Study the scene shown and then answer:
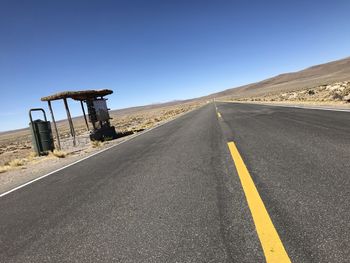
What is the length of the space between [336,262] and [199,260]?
1.06 metres

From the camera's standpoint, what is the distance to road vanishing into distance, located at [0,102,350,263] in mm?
2480

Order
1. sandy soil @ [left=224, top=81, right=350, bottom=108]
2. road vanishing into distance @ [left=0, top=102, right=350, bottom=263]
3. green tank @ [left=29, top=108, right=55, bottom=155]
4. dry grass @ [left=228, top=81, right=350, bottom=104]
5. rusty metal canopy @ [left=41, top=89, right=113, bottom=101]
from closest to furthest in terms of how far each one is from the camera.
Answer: road vanishing into distance @ [left=0, top=102, right=350, bottom=263] < green tank @ [left=29, top=108, right=55, bottom=155] < rusty metal canopy @ [left=41, top=89, right=113, bottom=101] < sandy soil @ [left=224, top=81, right=350, bottom=108] < dry grass @ [left=228, top=81, right=350, bottom=104]

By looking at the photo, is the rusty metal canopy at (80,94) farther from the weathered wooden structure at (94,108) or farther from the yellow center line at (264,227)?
the yellow center line at (264,227)

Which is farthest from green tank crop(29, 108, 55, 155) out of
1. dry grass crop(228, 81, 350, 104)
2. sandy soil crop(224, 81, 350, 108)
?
dry grass crop(228, 81, 350, 104)

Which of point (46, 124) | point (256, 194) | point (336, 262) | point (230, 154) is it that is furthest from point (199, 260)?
point (46, 124)

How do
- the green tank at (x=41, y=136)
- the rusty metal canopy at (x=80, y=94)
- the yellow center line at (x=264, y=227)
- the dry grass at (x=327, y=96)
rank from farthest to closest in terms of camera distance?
the dry grass at (x=327, y=96) < the rusty metal canopy at (x=80, y=94) < the green tank at (x=41, y=136) < the yellow center line at (x=264, y=227)

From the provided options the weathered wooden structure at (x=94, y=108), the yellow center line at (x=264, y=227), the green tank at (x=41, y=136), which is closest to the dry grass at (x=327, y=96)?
the weathered wooden structure at (x=94, y=108)

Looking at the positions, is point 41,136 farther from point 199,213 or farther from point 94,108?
point 199,213

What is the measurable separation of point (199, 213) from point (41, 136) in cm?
1370

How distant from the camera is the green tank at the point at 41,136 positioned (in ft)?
47.3

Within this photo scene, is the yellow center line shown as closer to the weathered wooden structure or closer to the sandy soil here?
the sandy soil

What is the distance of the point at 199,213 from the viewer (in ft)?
10.8

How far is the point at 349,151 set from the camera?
5312mm

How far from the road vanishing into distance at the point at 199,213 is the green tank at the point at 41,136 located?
30.0ft
